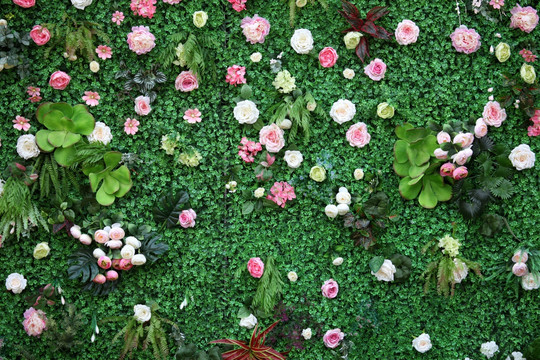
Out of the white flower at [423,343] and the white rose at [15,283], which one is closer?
the white rose at [15,283]

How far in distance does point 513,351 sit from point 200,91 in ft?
7.38

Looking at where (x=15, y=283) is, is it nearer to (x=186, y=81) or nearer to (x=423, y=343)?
(x=186, y=81)

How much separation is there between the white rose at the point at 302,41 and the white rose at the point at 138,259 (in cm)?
136

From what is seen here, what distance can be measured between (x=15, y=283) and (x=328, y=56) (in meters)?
2.04

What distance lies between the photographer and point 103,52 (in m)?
2.79

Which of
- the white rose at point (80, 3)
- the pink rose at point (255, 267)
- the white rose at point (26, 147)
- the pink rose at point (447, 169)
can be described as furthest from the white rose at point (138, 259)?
the pink rose at point (447, 169)

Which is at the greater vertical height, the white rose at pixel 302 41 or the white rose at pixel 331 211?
the white rose at pixel 302 41

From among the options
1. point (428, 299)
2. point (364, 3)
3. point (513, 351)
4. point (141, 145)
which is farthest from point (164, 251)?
point (513, 351)

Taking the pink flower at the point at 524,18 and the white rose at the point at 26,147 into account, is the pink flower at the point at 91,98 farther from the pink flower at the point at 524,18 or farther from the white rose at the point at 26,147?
the pink flower at the point at 524,18

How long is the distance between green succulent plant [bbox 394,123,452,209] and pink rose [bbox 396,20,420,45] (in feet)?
1.47

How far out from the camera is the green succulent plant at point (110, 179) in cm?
276

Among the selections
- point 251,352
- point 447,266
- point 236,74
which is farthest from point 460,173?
point 251,352

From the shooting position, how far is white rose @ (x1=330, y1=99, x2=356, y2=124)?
2.82 metres

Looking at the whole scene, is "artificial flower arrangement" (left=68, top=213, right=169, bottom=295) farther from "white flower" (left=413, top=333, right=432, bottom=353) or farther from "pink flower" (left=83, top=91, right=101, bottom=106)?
"white flower" (left=413, top=333, right=432, bottom=353)
